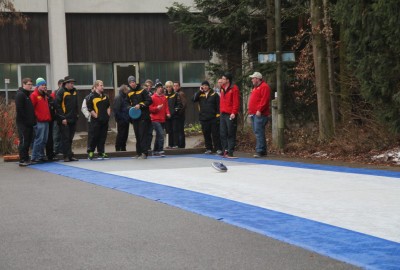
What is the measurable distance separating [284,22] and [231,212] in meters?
14.3

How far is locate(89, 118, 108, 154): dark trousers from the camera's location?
17.5 metres

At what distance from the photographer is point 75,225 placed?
7.81m

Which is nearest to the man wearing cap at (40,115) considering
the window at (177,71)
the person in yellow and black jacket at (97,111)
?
the person in yellow and black jacket at (97,111)

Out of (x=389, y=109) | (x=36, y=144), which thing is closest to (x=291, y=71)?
(x=389, y=109)

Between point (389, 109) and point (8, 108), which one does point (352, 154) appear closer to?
point (389, 109)

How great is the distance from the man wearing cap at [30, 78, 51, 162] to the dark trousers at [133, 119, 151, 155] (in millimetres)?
2175

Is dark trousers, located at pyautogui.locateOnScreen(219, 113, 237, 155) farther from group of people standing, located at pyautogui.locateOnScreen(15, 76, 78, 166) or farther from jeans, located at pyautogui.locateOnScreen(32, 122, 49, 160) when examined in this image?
jeans, located at pyautogui.locateOnScreen(32, 122, 49, 160)

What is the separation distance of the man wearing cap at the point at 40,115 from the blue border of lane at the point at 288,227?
5.58 m

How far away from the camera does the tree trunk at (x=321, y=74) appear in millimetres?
17953

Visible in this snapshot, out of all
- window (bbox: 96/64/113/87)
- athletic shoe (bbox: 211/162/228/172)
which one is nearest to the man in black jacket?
athletic shoe (bbox: 211/162/228/172)

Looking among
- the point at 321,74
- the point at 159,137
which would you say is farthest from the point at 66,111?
the point at 321,74

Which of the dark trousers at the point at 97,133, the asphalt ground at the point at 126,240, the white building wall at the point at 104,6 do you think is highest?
the white building wall at the point at 104,6

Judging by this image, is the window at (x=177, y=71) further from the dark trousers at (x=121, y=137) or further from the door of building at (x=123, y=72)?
the dark trousers at (x=121, y=137)

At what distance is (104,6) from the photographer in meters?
31.3
